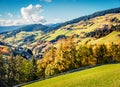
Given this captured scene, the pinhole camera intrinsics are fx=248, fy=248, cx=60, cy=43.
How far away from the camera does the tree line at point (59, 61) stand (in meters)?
106

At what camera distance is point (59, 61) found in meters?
107

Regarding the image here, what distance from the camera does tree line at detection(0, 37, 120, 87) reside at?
349 feet

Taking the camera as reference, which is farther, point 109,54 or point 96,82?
point 109,54

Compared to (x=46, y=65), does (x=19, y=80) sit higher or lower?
lower

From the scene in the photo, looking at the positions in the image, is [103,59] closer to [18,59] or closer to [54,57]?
[54,57]

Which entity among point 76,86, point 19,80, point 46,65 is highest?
point 76,86

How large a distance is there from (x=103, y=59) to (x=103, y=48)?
17.0ft

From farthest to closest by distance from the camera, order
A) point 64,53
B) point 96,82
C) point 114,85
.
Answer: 1. point 64,53
2. point 96,82
3. point 114,85

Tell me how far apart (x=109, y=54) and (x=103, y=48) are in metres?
4.69

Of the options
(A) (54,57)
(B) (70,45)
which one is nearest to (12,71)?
(A) (54,57)

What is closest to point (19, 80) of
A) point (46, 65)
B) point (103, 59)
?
point (46, 65)

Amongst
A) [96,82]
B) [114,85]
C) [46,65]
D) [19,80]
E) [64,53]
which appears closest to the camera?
[114,85]

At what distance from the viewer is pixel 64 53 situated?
347 ft

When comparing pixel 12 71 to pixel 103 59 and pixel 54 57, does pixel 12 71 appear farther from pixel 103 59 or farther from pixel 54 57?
pixel 103 59
